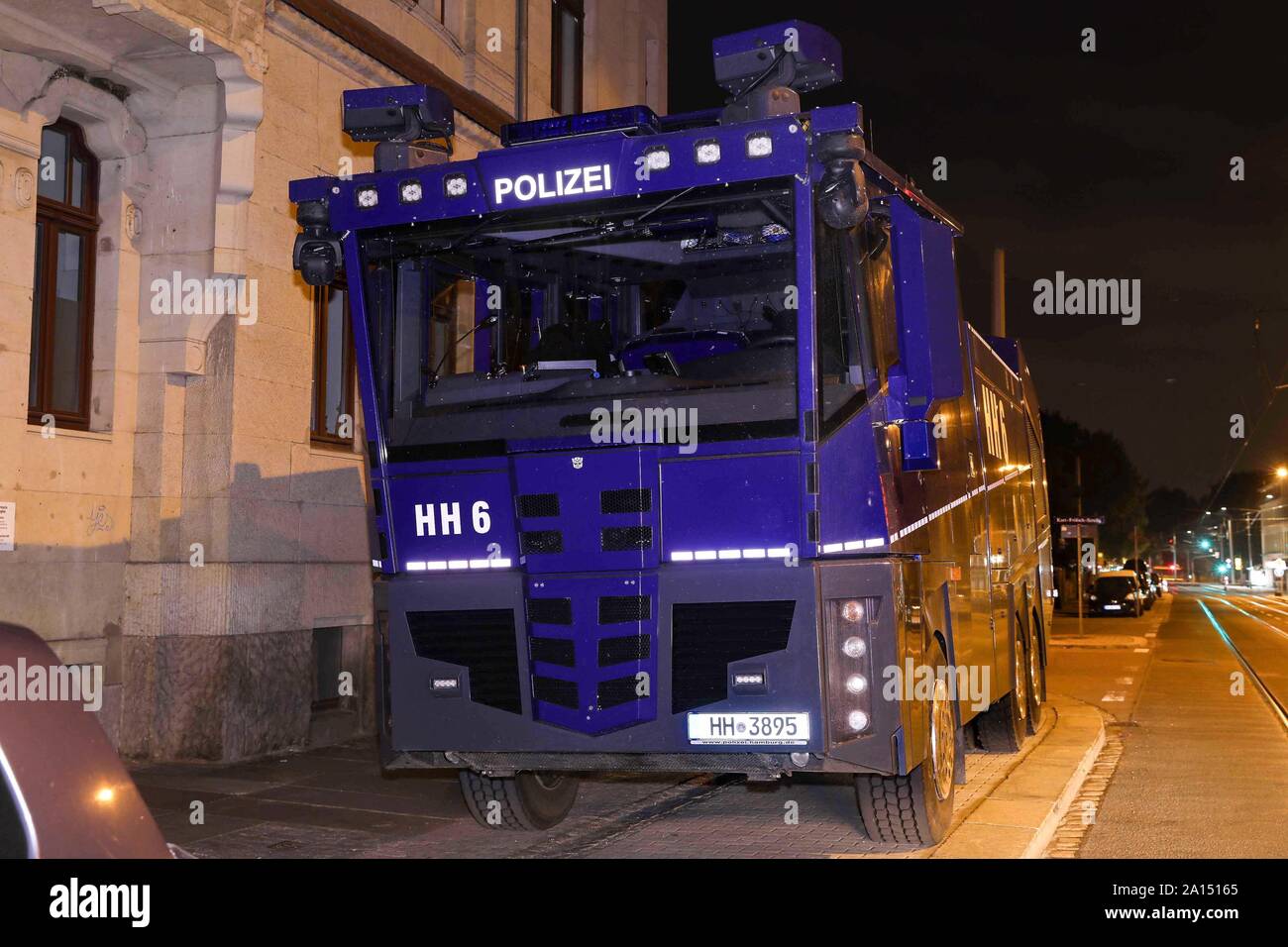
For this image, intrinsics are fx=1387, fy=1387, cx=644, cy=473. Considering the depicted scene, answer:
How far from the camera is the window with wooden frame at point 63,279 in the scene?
35.2 feet

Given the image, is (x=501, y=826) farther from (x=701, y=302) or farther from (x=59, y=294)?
(x=59, y=294)

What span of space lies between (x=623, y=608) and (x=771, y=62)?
2.92 m

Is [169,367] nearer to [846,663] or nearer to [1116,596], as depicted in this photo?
[846,663]

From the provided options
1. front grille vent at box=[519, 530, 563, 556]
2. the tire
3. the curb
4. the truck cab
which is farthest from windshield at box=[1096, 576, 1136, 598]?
front grille vent at box=[519, 530, 563, 556]

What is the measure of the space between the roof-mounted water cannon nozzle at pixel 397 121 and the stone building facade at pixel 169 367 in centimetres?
300

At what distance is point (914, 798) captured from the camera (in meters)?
7.53

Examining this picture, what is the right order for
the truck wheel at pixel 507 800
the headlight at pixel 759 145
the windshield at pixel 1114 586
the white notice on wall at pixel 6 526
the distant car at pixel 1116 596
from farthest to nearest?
the windshield at pixel 1114 586 → the distant car at pixel 1116 596 → the white notice on wall at pixel 6 526 → the truck wheel at pixel 507 800 → the headlight at pixel 759 145

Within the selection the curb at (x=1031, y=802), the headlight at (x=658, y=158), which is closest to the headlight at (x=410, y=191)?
the headlight at (x=658, y=158)

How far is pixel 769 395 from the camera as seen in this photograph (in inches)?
265

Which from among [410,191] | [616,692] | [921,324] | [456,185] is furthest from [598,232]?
[616,692]

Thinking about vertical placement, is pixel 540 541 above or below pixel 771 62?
below

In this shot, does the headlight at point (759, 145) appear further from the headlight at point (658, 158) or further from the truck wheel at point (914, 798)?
the truck wheel at point (914, 798)

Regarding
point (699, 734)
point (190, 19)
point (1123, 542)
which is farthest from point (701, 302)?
point (1123, 542)

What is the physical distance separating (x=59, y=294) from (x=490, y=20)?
7.19 m
